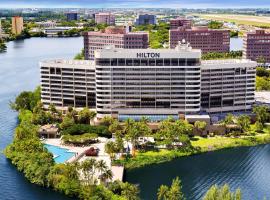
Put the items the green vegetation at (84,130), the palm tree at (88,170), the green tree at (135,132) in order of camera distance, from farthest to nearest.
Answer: the green vegetation at (84,130) < the green tree at (135,132) < the palm tree at (88,170)

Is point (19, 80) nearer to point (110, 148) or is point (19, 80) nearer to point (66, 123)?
point (66, 123)

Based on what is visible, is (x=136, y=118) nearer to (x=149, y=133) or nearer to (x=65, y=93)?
(x=149, y=133)

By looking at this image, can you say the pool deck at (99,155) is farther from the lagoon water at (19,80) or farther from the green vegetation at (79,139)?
the lagoon water at (19,80)

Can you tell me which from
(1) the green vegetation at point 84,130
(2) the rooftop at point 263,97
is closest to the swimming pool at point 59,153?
(1) the green vegetation at point 84,130

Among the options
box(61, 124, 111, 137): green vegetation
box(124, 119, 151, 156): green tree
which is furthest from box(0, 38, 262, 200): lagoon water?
box(61, 124, 111, 137): green vegetation

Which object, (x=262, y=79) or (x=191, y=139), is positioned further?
(x=262, y=79)

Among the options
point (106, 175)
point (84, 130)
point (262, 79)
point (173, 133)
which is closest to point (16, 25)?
point (262, 79)

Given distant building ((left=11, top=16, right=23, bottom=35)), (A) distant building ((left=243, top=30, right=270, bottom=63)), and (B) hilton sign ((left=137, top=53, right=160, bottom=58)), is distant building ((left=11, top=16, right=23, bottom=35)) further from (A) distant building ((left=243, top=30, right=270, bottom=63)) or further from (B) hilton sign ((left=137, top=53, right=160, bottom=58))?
(B) hilton sign ((left=137, top=53, right=160, bottom=58))
